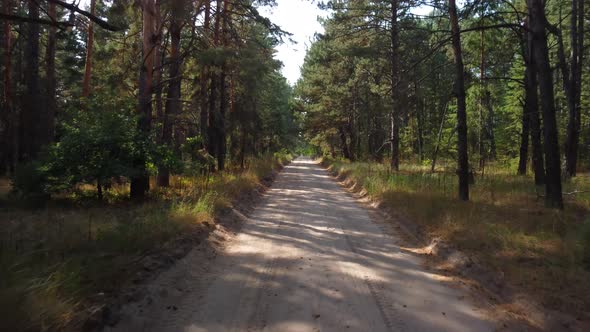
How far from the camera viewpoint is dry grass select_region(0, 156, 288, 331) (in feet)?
11.6

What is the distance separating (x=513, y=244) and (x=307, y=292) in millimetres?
3725

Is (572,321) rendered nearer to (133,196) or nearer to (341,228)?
(341,228)

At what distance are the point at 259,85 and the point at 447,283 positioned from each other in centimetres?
1546

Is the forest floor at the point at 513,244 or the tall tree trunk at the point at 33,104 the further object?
the tall tree trunk at the point at 33,104

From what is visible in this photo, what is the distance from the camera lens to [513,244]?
21.6 feet

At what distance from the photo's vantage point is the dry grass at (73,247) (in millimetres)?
3545

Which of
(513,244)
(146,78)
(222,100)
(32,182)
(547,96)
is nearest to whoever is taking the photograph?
(513,244)

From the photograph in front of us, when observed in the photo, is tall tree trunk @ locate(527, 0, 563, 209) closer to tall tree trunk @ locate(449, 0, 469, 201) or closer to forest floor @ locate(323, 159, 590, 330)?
forest floor @ locate(323, 159, 590, 330)

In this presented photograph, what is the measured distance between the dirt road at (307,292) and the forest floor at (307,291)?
11 millimetres

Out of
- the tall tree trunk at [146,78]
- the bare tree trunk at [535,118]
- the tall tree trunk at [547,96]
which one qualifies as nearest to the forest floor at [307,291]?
the tall tree trunk at [146,78]

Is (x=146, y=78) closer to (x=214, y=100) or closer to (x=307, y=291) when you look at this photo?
(x=214, y=100)

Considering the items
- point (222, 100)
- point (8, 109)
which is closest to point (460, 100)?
point (222, 100)

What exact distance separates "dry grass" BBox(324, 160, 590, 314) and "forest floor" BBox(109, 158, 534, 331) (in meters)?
0.76

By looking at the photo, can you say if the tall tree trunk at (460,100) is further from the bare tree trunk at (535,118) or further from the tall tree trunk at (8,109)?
the tall tree trunk at (8,109)
